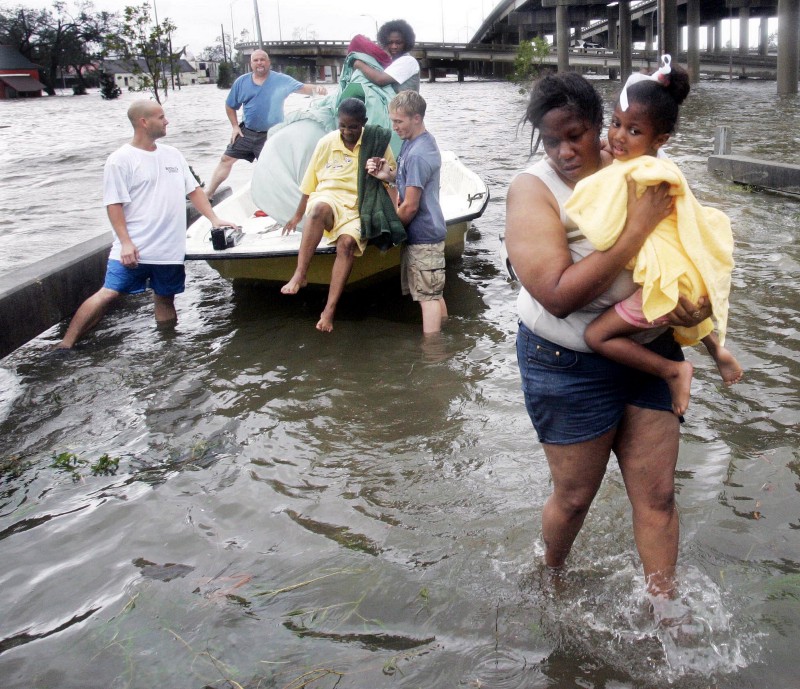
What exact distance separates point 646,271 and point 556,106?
1.99 feet

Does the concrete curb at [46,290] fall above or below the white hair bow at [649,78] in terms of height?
below

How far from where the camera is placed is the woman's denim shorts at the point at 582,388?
8.56ft

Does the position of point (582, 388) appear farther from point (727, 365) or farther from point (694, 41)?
point (694, 41)

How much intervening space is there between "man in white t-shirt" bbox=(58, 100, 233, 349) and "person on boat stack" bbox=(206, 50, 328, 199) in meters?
3.14

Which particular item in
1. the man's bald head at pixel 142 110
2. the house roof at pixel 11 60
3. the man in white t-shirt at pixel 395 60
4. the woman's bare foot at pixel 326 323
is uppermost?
the house roof at pixel 11 60

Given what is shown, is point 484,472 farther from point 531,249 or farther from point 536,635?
point 531,249

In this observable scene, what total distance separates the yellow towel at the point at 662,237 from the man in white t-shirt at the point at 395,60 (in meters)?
5.02

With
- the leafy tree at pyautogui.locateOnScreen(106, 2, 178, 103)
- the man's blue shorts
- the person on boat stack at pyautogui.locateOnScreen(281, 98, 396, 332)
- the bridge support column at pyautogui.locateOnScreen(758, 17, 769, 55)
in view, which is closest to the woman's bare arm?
the person on boat stack at pyautogui.locateOnScreen(281, 98, 396, 332)

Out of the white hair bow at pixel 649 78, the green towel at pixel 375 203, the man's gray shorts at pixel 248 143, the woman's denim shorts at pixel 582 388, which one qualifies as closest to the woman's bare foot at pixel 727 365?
the woman's denim shorts at pixel 582 388

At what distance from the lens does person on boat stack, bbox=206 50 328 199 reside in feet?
31.5

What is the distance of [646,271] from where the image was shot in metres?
2.36

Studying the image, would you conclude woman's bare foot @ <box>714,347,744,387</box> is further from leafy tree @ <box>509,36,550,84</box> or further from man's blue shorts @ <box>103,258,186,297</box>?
leafy tree @ <box>509,36,550,84</box>

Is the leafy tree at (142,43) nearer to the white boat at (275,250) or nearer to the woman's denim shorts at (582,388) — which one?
the white boat at (275,250)

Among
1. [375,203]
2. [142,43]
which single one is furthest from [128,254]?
[142,43]
